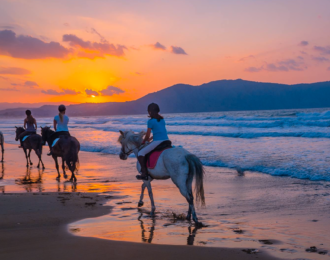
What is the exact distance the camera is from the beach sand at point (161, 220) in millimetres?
4582

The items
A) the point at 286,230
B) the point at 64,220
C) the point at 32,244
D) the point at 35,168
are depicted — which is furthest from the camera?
the point at 35,168

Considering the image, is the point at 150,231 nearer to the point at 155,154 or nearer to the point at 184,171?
the point at 184,171

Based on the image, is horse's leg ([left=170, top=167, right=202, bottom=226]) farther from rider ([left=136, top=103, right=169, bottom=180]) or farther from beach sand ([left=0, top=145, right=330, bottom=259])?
rider ([left=136, top=103, right=169, bottom=180])

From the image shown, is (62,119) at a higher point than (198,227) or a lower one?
higher

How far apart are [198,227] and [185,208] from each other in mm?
1483

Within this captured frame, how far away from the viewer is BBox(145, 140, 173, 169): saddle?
6.70m

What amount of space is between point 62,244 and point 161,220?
6.97 feet

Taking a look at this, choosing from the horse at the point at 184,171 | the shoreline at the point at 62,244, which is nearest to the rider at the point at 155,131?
the horse at the point at 184,171

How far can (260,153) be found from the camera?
16.2 metres

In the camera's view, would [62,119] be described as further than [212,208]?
Yes

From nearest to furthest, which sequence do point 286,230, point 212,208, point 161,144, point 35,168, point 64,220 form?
point 286,230 → point 64,220 → point 161,144 → point 212,208 → point 35,168

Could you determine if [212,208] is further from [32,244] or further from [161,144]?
[32,244]

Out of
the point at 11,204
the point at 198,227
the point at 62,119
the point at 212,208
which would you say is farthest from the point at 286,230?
the point at 62,119

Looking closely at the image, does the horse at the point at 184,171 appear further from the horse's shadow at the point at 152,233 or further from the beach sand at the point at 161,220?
the beach sand at the point at 161,220
